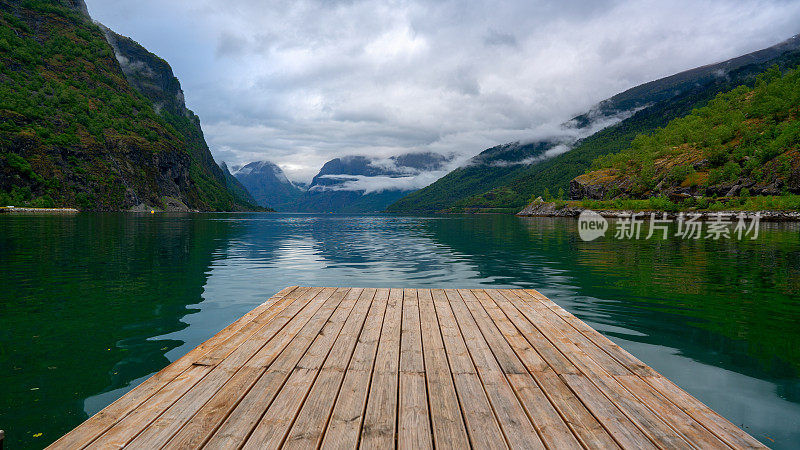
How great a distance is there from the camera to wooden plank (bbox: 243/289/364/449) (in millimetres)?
3643

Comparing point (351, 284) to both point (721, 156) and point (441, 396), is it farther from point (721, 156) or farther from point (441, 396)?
point (721, 156)

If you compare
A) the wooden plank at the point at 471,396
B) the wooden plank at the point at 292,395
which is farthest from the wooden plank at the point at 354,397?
the wooden plank at the point at 471,396

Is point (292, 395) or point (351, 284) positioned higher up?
point (292, 395)

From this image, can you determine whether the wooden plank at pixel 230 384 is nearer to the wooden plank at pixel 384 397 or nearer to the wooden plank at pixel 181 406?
the wooden plank at pixel 181 406

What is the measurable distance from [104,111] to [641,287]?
22401 centimetres

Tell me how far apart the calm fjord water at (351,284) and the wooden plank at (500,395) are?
405 centimetres

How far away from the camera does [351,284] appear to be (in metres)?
18.3

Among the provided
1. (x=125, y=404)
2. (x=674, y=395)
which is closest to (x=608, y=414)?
(x=674, y=395)

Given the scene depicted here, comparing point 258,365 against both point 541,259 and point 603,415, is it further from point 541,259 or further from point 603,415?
point 541,259

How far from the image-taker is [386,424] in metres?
3.93

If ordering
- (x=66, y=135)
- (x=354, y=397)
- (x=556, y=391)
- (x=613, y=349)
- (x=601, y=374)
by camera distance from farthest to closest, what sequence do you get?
(x=66, y=135), (x=613, y=349), (x=601, y=374), (x=556, y=391), (x=354, y=397)

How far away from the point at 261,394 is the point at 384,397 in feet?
4.88

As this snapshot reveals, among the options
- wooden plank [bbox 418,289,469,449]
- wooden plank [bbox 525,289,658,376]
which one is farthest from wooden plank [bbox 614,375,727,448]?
wooden plank [bbox 418,289,469,449]

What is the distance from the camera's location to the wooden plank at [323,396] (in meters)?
3.64
